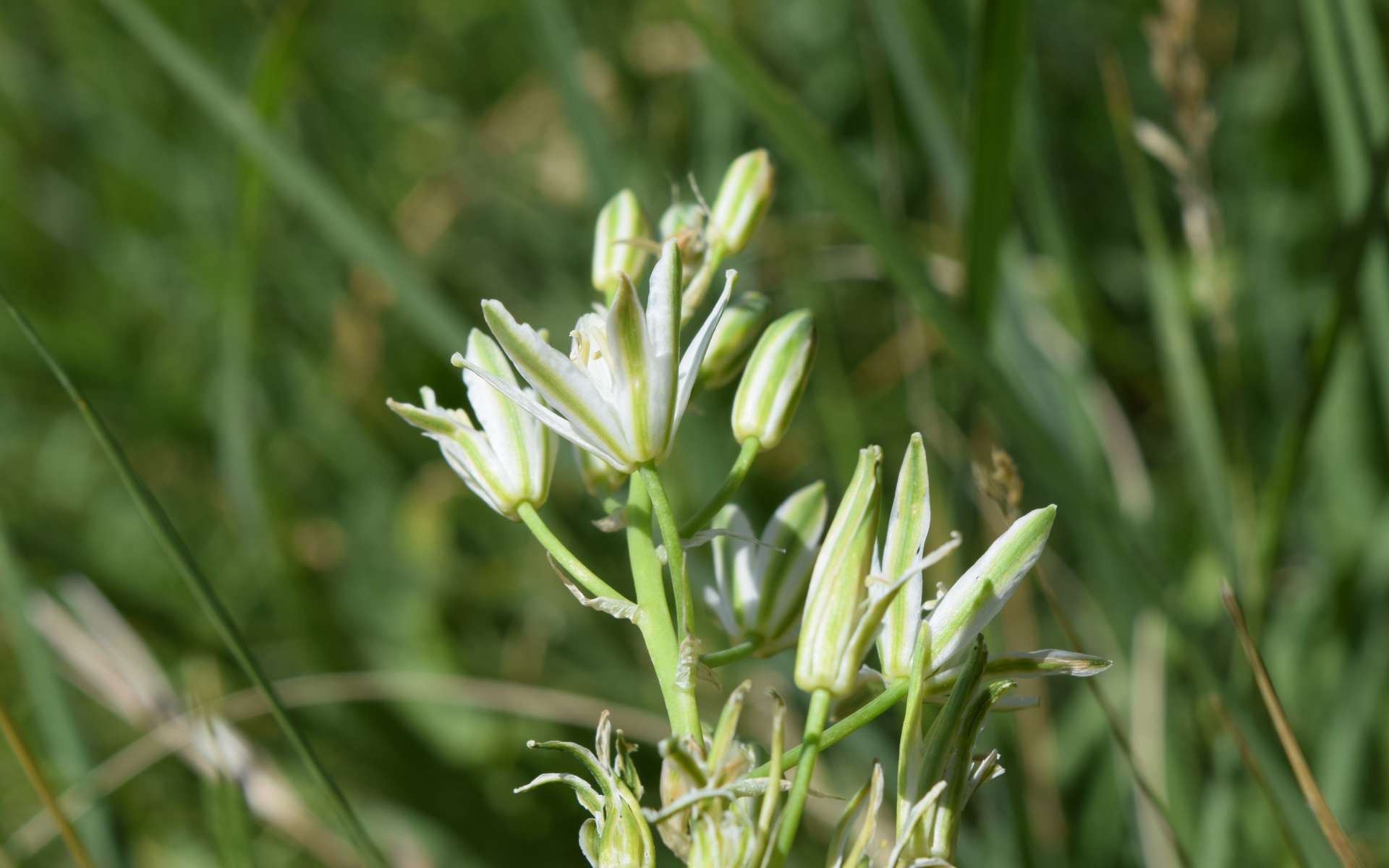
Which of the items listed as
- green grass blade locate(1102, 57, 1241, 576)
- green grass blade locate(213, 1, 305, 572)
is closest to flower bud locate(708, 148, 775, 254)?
green grass blade locate(1102, 57, 1241, 576)

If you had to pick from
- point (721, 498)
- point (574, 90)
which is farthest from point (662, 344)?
point (574, 90)

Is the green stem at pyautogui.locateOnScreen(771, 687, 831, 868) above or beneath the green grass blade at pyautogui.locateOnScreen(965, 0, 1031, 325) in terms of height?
beneath

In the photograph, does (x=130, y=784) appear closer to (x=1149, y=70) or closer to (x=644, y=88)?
(x=644, y=88)

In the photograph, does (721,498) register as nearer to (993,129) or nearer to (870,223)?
(870,223)

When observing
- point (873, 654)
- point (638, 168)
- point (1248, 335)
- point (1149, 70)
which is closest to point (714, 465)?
point (873, 654)

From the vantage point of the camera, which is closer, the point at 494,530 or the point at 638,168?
the point at 638,168

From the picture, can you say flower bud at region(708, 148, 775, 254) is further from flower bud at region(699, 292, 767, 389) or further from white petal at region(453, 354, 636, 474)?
white petal at region(453, 354, 636, 474)

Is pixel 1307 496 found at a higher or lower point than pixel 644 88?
lower
